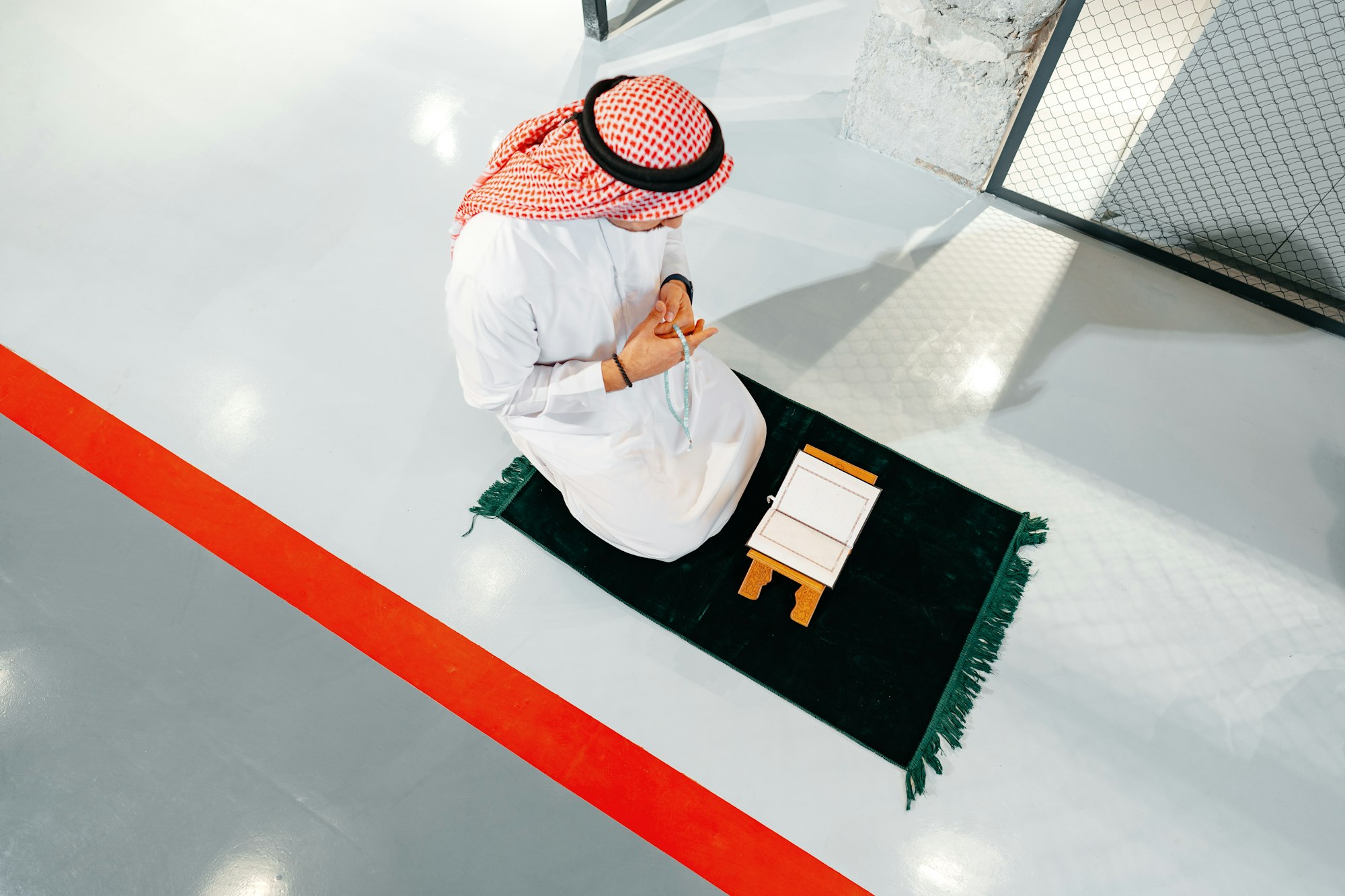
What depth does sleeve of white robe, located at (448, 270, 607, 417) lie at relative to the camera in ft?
6.24

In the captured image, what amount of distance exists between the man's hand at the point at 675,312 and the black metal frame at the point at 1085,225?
6.59 ft

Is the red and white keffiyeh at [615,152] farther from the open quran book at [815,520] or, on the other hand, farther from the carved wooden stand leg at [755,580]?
the carved wooden stand leg at [755,580]

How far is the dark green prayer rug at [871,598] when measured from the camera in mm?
2553

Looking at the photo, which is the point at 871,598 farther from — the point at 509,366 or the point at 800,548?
the point at 509,366

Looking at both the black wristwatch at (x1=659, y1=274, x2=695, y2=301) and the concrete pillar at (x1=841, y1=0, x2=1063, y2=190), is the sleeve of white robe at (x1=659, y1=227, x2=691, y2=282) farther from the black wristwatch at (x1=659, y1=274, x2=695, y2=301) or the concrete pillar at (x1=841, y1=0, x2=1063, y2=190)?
the concrete pillar at (x1=841, y1=0, x2=1063, y2=190)

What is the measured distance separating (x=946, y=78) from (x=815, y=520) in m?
2.08

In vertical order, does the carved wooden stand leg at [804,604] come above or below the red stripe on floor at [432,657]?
above

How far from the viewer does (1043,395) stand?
10.4 feet

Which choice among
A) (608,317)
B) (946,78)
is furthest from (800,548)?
(946,78)

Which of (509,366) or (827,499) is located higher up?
(827,499)

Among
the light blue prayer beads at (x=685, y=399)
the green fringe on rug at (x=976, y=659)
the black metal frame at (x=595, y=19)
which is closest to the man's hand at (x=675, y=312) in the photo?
the light blue prayer beads at (x=685, y=399)

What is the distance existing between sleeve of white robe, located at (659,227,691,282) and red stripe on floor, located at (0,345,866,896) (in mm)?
1309

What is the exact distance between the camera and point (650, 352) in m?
2.06

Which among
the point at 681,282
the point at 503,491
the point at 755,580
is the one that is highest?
the point at 681,282
